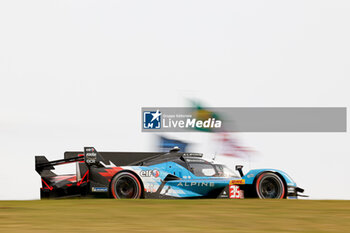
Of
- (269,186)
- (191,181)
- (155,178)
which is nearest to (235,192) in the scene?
(269,186)

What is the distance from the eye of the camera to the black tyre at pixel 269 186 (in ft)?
35.9

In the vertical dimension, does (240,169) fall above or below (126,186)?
above

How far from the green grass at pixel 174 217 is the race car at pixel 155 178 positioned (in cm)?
200

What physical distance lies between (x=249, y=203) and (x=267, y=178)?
2.48 meters

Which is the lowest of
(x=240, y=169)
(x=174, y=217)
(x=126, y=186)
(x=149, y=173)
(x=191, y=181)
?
(x=174, y=217)

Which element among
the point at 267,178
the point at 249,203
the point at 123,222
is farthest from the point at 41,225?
the point at 267,178

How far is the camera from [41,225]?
584 cm

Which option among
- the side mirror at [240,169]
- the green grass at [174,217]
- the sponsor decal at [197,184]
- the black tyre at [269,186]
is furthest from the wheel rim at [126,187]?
the black tyre at [269,186]

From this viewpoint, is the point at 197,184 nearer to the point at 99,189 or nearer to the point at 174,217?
the point at 99,189

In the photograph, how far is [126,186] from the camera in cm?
1074

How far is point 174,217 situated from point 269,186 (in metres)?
4.93

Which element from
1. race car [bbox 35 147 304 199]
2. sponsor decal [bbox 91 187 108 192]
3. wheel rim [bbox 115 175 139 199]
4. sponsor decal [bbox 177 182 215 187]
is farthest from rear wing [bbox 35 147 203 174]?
sponsor decal [bbox 177 182 215 187]

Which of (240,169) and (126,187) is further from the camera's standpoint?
(240,169)

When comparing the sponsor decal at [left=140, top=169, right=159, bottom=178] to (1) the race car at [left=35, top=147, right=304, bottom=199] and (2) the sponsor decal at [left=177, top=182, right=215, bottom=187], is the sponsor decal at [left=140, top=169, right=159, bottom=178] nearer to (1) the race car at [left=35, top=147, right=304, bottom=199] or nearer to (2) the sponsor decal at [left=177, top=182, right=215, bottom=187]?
(1) the race car at [left=35, top=147, right=304, bottom=199]
